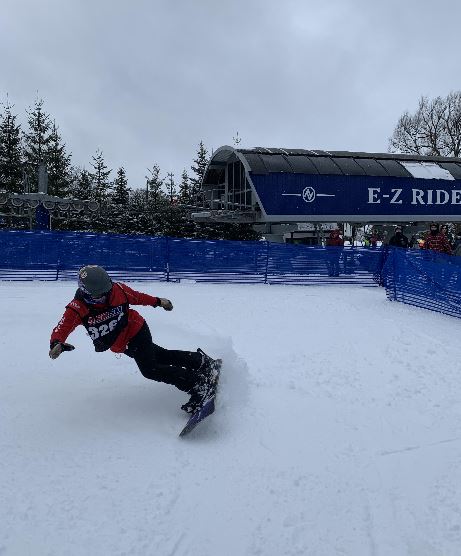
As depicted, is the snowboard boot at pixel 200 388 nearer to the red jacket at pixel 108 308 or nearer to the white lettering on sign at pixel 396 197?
the red jacket at pixel 108 308

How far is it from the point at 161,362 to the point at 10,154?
103 ft

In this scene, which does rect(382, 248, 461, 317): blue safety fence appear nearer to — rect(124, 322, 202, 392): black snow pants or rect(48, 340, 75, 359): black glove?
rect(124, 322, 202, 392): black snow pants

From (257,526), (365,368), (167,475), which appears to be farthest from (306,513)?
(365,368)

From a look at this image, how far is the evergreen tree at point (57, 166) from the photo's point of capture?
32.7m

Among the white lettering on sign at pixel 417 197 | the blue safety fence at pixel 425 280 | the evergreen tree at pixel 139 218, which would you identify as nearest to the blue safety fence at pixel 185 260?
the blue safety fence at pixel 425 280

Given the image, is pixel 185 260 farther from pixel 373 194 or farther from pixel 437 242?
pixel 373 194

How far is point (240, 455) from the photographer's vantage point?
389 centimetres

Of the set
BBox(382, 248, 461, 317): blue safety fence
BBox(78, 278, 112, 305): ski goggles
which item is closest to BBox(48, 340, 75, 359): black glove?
BBox(78, 278, 112, 305): ski goggles

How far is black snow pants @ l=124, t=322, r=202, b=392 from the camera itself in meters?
4.34

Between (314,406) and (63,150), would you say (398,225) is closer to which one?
(314,406)

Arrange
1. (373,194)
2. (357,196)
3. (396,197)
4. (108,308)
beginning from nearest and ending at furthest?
(108,308), (357,196), (373,194), (396,197)

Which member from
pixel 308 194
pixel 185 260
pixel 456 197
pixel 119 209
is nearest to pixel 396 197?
pixel 456 197

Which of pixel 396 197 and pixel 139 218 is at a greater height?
pixel 396 197

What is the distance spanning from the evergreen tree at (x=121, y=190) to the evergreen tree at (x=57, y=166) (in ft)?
11.1
